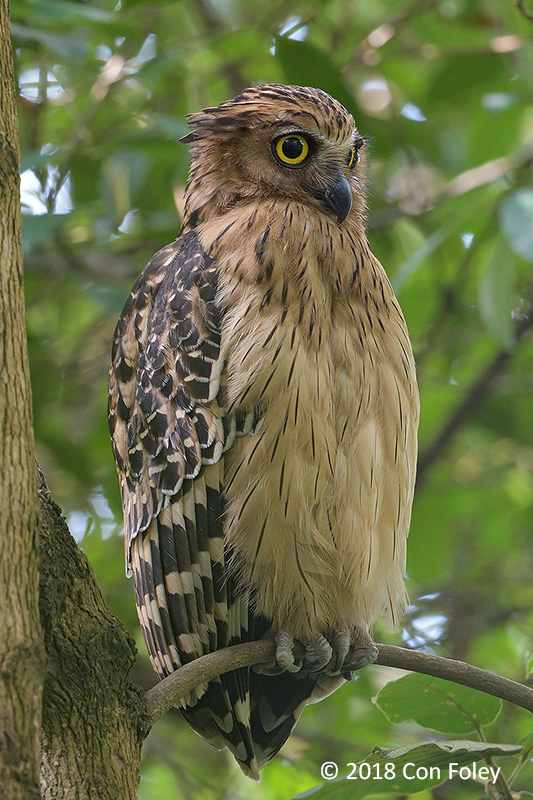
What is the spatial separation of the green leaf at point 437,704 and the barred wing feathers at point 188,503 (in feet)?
1.51

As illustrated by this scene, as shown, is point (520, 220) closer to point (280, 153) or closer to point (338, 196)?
point (338, 196)

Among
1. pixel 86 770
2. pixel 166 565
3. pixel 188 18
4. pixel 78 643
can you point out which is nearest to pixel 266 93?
pixel 166 565

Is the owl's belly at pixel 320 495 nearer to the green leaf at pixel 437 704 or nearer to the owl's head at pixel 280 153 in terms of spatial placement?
the green leaf at pixel 437 704

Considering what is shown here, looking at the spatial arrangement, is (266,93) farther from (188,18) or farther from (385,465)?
(188,18)

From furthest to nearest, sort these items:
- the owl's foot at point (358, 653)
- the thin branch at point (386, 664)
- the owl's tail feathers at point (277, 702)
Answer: the owl's tail feathers at point (277, 702), the owl's foot at point (358, 653), the thin branch at point (386, 664)

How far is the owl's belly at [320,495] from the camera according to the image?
7.26ft

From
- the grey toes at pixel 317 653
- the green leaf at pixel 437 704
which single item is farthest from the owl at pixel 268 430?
the green leaf at pixel 437 704

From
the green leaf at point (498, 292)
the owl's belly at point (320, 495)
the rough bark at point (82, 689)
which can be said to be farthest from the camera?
the green leaf at point (498, 292)

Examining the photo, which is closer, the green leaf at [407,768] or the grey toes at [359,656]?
the green leaf at [407,768]

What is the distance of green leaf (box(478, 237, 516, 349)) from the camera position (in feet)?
9.80

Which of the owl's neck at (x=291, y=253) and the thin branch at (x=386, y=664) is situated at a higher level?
the owl's neck at (x=291, y=253)

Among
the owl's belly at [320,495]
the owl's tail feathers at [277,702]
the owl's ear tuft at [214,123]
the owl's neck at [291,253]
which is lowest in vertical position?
the owl's tail feathers at [277,702]

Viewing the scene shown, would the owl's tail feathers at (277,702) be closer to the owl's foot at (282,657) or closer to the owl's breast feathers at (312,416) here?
the owl's foot at (282,657)

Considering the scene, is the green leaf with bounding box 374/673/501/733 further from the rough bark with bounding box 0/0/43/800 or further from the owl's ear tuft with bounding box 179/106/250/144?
the owl's ear tuft with bounding box 179/106/250/144
